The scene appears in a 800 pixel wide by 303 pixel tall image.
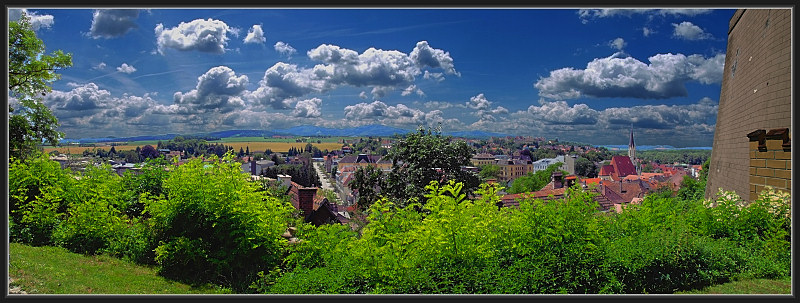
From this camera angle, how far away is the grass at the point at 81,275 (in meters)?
4.98

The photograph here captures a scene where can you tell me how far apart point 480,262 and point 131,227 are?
5.64 meters

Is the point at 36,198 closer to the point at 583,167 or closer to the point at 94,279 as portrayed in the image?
the point at 94,279

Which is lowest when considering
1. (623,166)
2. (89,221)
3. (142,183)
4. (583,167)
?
(623,166)

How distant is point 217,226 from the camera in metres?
5.83

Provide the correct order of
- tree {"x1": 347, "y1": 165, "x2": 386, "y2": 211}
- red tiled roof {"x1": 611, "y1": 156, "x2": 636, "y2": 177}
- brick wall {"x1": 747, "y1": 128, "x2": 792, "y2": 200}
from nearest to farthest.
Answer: brick wall {"x1": 747, "y1": 128, "x2": 792, "y2": 200}
tree {"x1": 347, "y1": 165, "x2": 386, "y2": 211}
red tiled roof {"x1": 611, "y1": 156, "x2": 636, "y2": 177}

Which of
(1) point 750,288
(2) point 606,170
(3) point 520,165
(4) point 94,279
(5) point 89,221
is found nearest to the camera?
(1) point 750,288

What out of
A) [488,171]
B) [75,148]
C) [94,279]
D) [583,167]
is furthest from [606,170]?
[94,279]

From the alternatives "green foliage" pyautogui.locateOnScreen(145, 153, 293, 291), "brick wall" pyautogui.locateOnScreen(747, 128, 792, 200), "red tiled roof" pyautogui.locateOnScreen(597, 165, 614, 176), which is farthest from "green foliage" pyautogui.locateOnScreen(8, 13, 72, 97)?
"red tiled roof" pyautogui.locateOnScreen(597, 165, 614, 176)

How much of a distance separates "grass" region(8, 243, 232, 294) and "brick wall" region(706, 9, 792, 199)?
Result: 7652 mm

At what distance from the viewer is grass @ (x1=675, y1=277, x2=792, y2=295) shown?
15.3ft

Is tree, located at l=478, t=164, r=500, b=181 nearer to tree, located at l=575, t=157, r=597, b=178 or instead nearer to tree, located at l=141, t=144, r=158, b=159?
tree, located at l=141, t=144, r=158, b=159

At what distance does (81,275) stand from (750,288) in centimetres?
776

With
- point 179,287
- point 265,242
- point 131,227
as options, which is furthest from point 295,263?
point 131,227

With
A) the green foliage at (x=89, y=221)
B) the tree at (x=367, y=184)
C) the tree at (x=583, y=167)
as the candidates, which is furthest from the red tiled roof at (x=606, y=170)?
the green foliage at (x=89, y=221)
